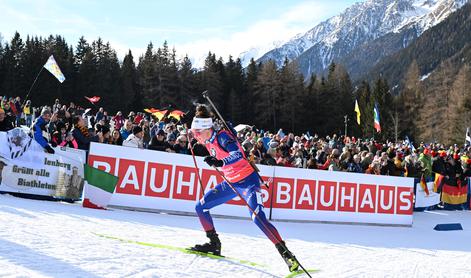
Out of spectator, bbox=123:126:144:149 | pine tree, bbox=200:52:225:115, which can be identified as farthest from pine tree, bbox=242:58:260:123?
spectator, bbox=123:126:144:149

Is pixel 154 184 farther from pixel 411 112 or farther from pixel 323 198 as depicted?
pixel 411 112

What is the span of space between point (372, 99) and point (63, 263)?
7101 centimetres

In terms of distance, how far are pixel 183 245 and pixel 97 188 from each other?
3351 mm

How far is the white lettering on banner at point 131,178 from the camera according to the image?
32.1 ft

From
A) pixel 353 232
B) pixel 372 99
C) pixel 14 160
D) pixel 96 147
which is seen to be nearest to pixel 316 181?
pixel 353 232

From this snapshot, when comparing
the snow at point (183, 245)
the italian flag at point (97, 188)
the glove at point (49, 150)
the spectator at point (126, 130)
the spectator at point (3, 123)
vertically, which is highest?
the spectator at point (126, 130)

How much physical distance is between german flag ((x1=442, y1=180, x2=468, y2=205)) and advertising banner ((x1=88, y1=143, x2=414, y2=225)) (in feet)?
14.6

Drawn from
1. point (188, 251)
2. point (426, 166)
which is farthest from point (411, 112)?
point (188, 251)

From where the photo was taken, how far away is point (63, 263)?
16.1 feet

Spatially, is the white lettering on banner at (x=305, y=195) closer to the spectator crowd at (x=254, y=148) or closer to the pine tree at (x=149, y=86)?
the spectator crowd at (x=254, y=148)

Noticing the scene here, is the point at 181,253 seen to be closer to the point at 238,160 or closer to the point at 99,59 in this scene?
the point at 238,160

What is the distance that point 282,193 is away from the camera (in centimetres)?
1084

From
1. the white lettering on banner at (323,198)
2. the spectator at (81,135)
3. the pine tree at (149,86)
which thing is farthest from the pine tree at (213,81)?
the spectator at (81,135)

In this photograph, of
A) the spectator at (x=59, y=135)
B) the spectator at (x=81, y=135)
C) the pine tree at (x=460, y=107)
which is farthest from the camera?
the pine tree at (x=460, y=107)
